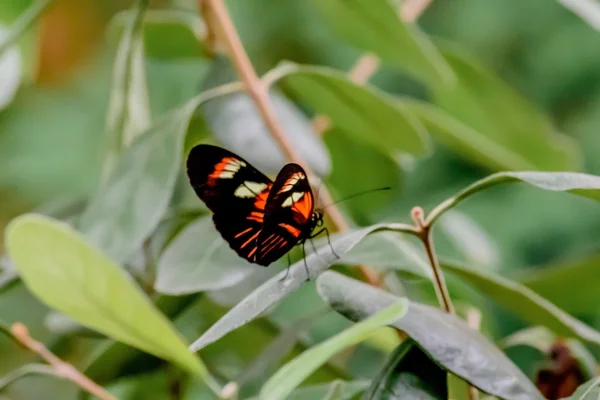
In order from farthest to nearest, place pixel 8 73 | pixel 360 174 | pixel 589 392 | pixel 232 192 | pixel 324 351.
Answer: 1. pixel 360 174
2. pixel 8 73
3. pixel 232 192
4. pixel 589 392
5. pixel 324 351

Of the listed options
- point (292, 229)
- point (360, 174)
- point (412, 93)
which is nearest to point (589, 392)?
point (292, 229)

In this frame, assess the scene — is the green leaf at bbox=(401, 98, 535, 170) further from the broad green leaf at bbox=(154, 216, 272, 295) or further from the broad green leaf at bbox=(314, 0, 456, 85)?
the broad green leaf at bbox=(154, 216, 272, 295)

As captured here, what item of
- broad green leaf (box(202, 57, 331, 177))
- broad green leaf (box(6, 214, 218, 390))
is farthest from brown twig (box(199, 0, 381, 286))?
broad green leaf (box(6, 214, 218, 390))

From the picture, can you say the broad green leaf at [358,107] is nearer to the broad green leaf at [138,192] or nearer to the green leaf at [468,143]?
the green leaf at [468,143]

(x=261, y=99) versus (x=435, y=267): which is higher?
(x=261, y=99)

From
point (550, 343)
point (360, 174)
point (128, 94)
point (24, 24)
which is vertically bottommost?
point (550, 343)

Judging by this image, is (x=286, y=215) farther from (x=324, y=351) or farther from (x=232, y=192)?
(x=324, y=351)
